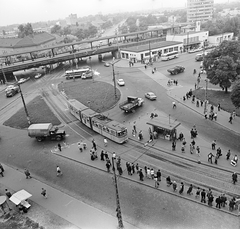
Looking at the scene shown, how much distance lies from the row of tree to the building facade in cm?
17330

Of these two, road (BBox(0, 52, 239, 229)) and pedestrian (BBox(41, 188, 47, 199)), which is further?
pedestrian (BBox(41, 188, 47, 199))

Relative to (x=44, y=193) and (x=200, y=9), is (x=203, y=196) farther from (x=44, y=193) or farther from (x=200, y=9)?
(x=200, y=9)

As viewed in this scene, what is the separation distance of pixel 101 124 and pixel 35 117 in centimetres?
1450

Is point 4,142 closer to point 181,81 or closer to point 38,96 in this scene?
point 38,96

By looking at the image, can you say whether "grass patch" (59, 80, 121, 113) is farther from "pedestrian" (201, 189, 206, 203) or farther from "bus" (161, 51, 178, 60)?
"bus" (161, 51, 178, 60)

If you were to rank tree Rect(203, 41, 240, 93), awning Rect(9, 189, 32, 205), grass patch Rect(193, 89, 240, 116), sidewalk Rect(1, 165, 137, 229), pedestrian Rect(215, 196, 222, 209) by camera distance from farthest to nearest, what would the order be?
tree Rect(203, 41, 240, 93) < grass patch Rect(193, 89, 240, 116) < awning Rect(9, 189, 32, 205) < pedestrian Rect(215, 196, 222, 209) < sidewalk Rect(1, 165, 137, 229)

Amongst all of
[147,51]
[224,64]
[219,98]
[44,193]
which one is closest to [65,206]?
[44,193]

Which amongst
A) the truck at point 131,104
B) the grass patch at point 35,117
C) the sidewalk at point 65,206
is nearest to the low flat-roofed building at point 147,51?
the truck at point 131,104

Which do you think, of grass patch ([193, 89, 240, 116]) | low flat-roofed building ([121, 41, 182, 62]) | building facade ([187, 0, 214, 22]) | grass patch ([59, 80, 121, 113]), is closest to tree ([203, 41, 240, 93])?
grass patch ([193, 89, 240, 116])

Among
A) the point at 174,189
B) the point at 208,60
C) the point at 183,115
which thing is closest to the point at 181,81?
the point at 208,60

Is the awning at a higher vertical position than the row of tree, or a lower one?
lower

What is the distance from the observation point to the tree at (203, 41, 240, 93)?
124 feet

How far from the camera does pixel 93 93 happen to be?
Result: 1847 inches

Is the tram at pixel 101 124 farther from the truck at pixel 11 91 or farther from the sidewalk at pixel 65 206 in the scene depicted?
the truck at pixel 11 91
